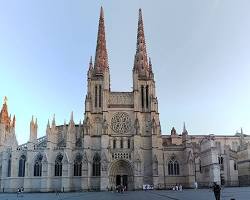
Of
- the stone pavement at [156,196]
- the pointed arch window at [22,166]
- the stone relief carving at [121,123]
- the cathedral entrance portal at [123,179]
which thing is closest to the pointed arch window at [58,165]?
the pointed arch window at [22,166]

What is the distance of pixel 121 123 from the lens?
60.7m

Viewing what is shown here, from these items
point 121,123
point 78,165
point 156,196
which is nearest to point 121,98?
point 121,123

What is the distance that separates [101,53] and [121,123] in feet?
51.6

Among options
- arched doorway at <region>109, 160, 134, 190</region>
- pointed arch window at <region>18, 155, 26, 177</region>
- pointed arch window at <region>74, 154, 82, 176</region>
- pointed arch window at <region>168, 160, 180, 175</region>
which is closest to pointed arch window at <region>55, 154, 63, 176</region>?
pointed arch window at <region>74, 154, 82, 176</region>

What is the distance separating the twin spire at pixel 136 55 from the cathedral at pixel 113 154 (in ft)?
1.56

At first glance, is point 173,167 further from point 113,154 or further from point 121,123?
point 121,123

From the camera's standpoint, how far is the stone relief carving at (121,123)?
60.4 m

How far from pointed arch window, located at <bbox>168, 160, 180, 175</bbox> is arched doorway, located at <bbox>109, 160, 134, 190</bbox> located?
703cm

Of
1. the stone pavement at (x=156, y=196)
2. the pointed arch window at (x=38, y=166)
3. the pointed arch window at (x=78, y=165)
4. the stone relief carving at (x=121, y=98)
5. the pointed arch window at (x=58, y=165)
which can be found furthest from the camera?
the stone relief carving at (x=121, y=98)

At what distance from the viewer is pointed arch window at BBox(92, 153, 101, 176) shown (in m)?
57.8

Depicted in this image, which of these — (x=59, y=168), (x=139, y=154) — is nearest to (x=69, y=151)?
(x=59, y=168)

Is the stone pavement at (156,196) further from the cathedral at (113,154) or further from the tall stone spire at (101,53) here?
the tall stone spire at (101,53)

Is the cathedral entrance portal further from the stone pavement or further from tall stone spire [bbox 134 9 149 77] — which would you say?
the stone pavement

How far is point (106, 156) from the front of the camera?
5628 cm
